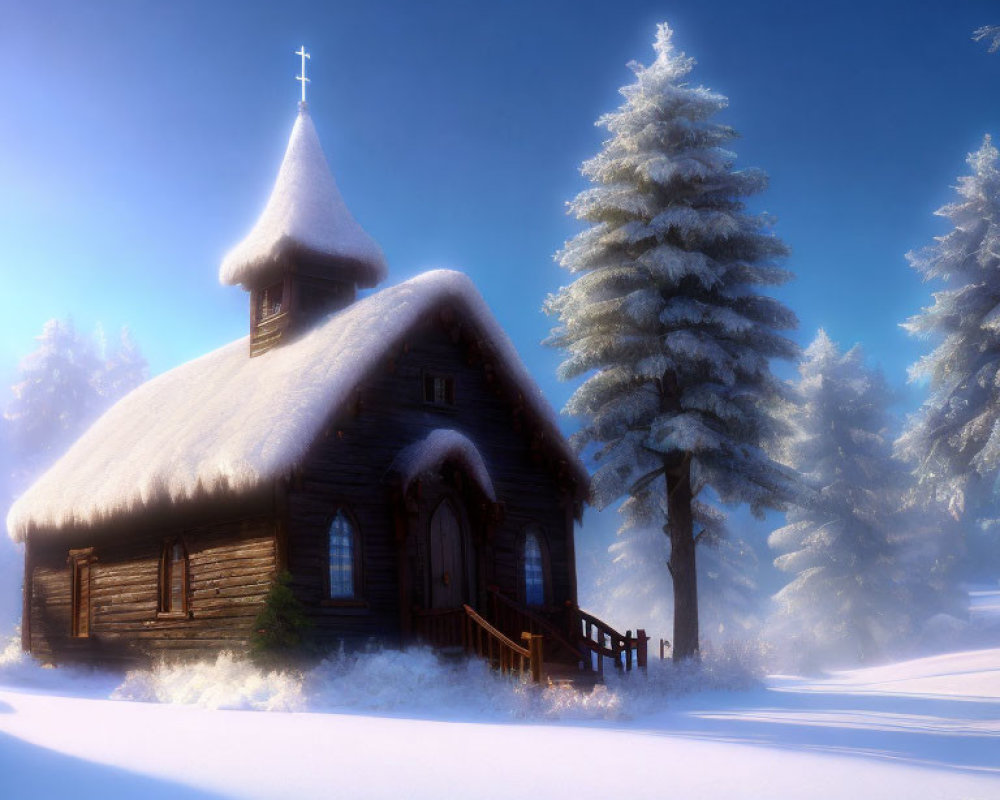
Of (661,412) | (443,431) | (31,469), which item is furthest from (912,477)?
(31,469)

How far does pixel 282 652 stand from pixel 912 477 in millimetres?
28510

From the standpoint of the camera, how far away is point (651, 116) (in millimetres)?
23828

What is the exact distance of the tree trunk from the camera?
2247 centimetres

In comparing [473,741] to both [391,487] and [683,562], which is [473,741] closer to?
[391,487]

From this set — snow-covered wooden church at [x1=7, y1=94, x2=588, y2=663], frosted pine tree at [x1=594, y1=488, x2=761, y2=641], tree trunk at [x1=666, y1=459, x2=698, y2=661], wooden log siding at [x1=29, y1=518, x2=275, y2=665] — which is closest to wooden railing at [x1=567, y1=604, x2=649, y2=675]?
snow-covered wooden church at [x1=7, y1=94, x2=588, y2=663]

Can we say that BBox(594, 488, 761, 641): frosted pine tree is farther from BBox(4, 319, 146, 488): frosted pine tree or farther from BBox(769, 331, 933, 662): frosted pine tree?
BBox(4, 319, 146, 488): frosted pine tree

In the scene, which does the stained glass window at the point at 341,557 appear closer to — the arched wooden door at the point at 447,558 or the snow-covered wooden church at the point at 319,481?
the snow-covered wooden church at the point at 319,481

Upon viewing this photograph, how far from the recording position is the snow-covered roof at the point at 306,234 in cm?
2358

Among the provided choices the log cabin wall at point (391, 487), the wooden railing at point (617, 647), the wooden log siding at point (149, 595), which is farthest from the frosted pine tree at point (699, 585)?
the wooden log siding at point (149, 595)

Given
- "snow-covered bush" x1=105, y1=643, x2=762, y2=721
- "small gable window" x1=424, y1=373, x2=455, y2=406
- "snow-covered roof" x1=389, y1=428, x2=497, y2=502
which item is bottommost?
"snow-covered bush" x1=105, y1=643, x2=762, y2=721

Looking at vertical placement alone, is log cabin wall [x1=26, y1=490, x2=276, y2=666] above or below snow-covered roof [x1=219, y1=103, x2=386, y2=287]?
below

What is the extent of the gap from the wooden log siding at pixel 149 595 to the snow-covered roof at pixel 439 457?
9.04ft

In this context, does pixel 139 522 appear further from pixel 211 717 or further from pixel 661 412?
pixel 661 412

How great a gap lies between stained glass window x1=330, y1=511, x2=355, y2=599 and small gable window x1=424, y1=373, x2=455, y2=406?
11.0ft
